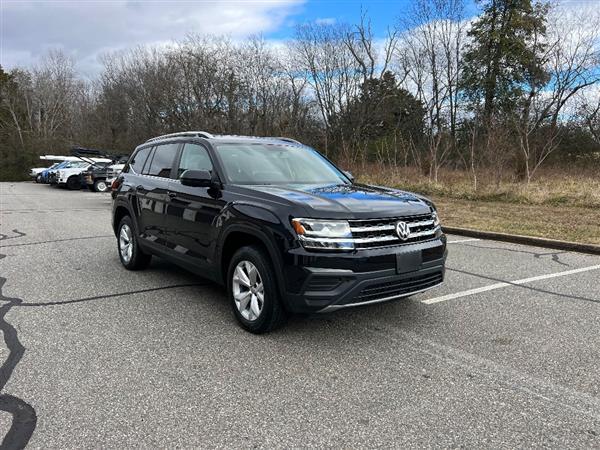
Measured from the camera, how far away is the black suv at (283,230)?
151 inches

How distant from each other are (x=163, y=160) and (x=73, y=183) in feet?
81.6

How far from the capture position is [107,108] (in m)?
45.7

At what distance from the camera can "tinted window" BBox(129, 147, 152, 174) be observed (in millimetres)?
6751

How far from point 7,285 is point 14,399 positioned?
11.0 feet

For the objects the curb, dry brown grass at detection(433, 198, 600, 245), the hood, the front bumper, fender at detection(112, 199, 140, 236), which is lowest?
the curb

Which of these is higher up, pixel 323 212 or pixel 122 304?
pixel 323 212

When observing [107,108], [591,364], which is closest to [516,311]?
[591,364]

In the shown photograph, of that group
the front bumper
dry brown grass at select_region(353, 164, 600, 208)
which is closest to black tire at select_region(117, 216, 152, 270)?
the front bumper

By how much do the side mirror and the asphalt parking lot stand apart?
1.30m

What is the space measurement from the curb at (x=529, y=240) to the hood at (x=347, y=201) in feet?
17.1

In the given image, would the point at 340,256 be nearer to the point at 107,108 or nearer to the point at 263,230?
the point at 263,230

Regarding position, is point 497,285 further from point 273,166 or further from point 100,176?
point 100,176

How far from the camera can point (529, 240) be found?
359 inches

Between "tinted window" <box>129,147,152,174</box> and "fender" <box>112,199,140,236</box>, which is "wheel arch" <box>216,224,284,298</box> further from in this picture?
"tinted window" <box>129,147,152,174</box>
